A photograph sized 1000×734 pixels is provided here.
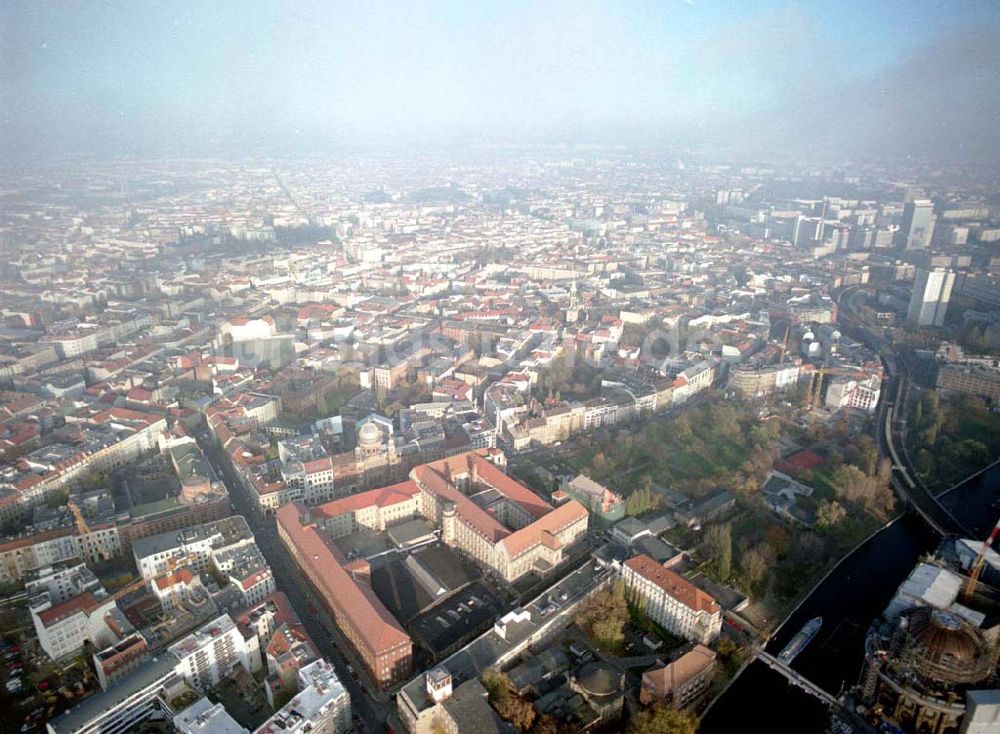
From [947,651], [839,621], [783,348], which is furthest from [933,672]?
[783,348]

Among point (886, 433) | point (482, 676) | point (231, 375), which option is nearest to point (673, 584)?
point (482, 676)

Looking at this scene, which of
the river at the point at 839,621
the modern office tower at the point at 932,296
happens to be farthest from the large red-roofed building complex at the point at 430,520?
the modern office tower at the point at 932,296

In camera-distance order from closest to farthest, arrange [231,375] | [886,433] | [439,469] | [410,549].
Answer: [410,549]
[439,469]
[886,433]
[231,375]

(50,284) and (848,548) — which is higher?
(50,284)

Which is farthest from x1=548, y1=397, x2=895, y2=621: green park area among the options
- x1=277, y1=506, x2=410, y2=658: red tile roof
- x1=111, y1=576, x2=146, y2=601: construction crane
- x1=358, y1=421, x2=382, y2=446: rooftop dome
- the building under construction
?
x1=111, y1=576, x2=146, y2=601: construction crane

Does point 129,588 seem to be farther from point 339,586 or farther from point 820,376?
point 820,376

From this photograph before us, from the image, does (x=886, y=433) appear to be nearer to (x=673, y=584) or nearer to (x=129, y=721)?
(x=673, y=584)

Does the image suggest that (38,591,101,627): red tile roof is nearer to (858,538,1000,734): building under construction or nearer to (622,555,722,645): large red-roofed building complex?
(622,555,722,645): large red-roofed building complex
